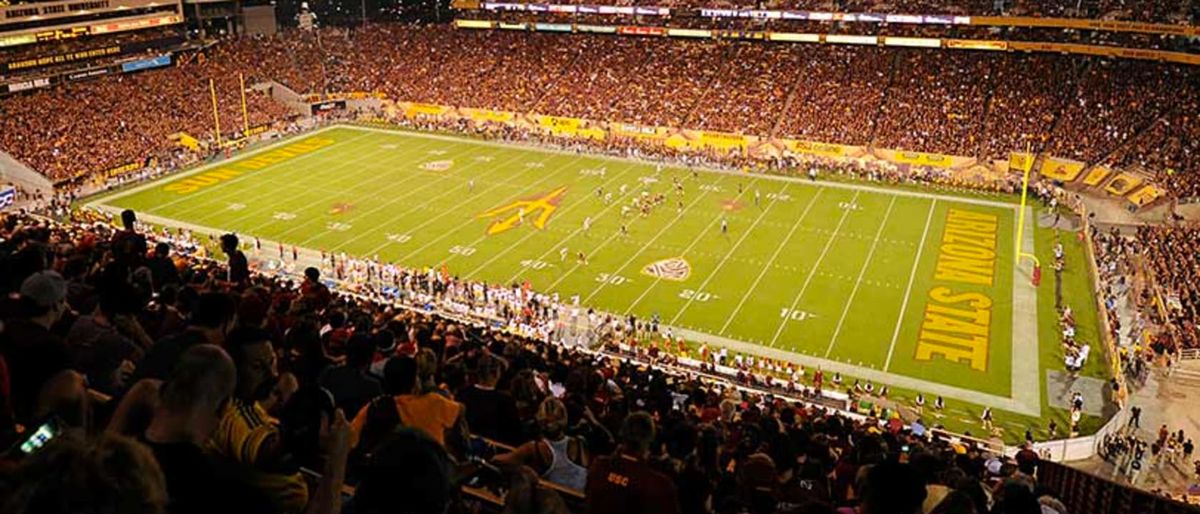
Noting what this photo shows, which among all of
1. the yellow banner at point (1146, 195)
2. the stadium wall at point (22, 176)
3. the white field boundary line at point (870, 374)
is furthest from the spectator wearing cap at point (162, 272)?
the yellow banner at point (1146, 195)

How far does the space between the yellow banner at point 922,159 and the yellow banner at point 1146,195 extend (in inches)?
332

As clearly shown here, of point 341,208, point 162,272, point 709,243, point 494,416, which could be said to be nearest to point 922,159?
point 709,243

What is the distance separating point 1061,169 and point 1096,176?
68.4 inches

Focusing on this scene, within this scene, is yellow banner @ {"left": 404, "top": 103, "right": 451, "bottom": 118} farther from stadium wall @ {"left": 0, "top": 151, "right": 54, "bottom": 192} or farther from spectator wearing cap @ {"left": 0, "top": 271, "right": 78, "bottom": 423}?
spectator wearing cap @ {"left": 0, "top": 271, "right": 78, "bottom": 423}

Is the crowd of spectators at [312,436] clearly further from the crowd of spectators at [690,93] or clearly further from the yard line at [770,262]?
the crowd of spectators at [690,93]

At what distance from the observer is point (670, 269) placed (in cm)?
3186

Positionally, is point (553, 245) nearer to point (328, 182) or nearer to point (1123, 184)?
point (328, 182)

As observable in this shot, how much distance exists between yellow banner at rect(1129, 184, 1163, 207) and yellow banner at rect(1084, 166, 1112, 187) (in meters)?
2.20

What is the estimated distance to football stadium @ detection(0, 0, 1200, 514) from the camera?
4531 mm

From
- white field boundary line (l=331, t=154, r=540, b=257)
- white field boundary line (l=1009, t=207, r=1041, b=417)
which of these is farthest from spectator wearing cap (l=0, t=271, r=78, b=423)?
white field boundary line (l=331, t=154, r=540, b=257)

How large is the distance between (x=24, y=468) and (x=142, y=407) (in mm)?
1028

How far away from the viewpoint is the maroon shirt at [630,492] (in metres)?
4.52

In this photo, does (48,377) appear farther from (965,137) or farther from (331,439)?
(965,137)

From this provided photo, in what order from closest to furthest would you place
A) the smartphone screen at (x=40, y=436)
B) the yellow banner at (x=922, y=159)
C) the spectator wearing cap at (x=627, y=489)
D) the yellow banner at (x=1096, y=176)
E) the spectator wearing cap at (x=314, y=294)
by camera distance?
the smartphone screen at (x=40, y=436), the spectator wearing cap at (x=627, y=489), the spectator wearing cap at (x=314, y=294), the yellow banner at (x=1096, y=176), the yellow banner at (x=922, y=159)
